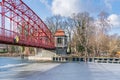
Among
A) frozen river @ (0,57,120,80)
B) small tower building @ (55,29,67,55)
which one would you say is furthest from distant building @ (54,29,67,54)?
frozen river @ (0,57,120,80)

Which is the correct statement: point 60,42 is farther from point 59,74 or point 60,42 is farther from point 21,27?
point 59,74

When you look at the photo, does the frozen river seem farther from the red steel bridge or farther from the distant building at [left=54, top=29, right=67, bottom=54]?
the distant building at [left=54, top=29, right=67, bottom=54]

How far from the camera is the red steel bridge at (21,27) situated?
38.2m

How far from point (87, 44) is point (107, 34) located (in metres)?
6.47

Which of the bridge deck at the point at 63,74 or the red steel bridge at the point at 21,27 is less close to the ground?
the red steel bridge at the point at 21,27

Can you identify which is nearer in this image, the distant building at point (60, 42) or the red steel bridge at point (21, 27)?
the red steel bridge at point (21, 27)

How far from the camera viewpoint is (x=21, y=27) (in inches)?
2181

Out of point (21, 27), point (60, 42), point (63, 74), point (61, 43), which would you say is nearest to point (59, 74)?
point (63, 74)

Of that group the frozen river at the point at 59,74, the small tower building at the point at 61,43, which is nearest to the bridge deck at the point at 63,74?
the frozen river at the point at 59,74

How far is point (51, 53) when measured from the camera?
75.9 m

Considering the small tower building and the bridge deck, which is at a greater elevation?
the small tower building

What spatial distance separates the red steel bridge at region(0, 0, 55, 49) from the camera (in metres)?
38.2

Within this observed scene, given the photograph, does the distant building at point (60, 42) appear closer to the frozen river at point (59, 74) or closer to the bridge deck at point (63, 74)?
the bridge deck at point (63, 74)

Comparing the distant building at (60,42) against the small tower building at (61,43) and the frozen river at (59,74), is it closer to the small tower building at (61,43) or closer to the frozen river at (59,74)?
the small tower building at (61,43)
